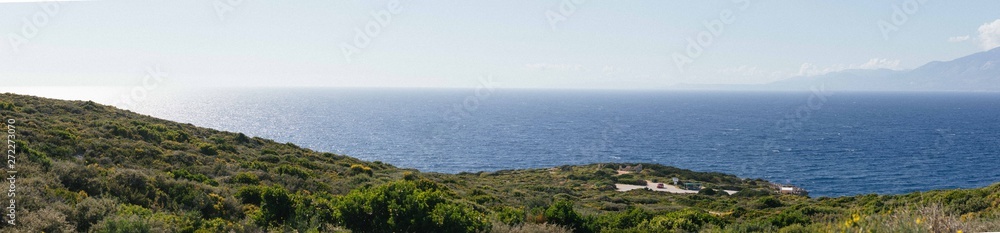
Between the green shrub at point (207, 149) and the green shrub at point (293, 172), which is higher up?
the green shrub at point (207, 149)

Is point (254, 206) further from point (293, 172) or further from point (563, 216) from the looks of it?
point (293, 172)

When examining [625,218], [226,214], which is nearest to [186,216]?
[226,214]

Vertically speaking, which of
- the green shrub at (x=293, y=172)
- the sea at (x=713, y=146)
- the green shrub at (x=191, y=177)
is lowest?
the sea at (x=713, y=146)

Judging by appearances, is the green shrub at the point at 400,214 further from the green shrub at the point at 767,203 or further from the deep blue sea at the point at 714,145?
the deep blue sea at the point at 714,145

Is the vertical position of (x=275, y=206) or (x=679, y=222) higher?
(x=275, y=206)

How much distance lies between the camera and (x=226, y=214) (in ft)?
38.8

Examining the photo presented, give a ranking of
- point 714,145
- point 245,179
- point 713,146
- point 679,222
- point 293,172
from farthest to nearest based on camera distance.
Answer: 1. point 714,145
2. point 713,146
3. point 293,172
4. point 245,179
5. point 679,222

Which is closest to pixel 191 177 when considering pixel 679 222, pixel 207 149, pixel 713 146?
pixel 207 149

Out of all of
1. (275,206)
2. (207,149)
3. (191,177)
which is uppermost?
(275,206)

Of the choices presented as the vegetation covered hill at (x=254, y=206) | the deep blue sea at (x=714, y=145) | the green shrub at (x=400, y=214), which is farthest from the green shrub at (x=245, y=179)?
the deep blue sea at (x=714, y=145)

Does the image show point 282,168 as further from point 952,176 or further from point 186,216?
point 952,176

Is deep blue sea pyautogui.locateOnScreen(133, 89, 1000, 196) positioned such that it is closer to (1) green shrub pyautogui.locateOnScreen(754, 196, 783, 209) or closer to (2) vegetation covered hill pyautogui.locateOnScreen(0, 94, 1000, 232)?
(1) green shrub pyautogui.locateOnScreen(754, 196, 783, 209)

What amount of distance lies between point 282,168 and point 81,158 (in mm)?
6807

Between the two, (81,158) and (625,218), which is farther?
(81,158)
